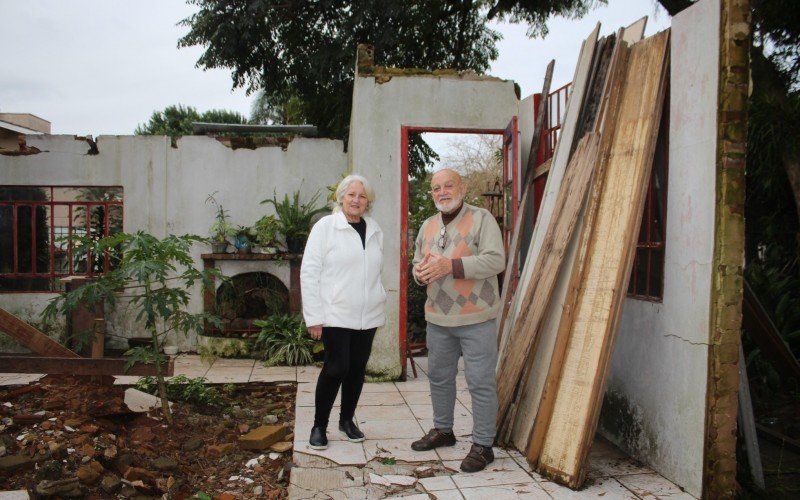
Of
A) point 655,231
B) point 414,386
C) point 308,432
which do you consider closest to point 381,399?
point 414,386

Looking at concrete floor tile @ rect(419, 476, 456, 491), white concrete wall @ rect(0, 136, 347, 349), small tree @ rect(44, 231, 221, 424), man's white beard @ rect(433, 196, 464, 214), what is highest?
white concrete wall @ rect(0, 136, 347, 349)

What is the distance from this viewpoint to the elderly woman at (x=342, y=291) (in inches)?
144

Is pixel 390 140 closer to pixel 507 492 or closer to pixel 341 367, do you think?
pixel 341 367

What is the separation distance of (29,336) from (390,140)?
3484 millimetres

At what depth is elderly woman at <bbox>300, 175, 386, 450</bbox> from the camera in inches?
144

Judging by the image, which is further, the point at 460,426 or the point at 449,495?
the point at 460,426

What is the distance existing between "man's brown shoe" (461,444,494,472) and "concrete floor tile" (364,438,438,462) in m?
0.27

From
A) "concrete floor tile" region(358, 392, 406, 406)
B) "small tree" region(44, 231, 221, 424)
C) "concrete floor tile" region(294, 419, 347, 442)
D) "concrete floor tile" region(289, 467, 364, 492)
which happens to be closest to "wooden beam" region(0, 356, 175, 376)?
"small tree" region(44, 231, 221, 424)

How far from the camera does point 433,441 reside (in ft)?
12.5

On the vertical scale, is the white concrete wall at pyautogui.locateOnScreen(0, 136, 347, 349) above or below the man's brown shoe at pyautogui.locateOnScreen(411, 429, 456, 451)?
above

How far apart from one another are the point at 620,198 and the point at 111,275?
10.8 ft

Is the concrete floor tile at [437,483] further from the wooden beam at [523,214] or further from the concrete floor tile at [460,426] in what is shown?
the wooden beam at [523,214]

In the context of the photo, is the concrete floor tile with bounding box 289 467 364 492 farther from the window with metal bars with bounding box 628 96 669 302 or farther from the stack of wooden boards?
the window with metal bars with bounding box 628 96 669 302

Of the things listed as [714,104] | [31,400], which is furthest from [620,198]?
[31,400]
